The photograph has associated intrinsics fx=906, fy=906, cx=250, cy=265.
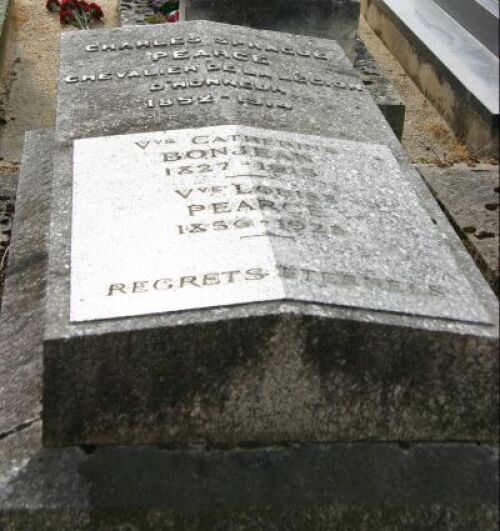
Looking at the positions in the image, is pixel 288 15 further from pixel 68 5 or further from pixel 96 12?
pixel 68 5

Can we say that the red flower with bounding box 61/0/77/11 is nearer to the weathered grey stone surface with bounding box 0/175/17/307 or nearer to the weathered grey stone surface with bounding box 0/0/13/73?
the weathered grey stone surface with bounding box 0/0/13/73

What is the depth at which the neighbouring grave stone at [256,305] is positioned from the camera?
2.21 m

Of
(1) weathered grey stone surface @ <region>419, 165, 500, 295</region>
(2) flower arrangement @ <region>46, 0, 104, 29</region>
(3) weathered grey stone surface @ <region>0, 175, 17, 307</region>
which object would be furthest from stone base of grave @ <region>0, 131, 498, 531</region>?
(2) flower arrangement @ <region>46, 0, 104, 29</region>

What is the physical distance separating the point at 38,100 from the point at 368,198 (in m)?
3.70

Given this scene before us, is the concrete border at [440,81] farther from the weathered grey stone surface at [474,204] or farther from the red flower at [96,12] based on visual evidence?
the red flower at [96,12]

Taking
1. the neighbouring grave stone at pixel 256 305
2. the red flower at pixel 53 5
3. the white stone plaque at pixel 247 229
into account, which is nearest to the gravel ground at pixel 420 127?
the white stone plaque at pixel 247 229

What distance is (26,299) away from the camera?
2959mm

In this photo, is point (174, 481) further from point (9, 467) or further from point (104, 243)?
point (104, 243)

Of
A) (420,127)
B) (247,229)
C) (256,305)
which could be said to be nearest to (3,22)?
(420,127)

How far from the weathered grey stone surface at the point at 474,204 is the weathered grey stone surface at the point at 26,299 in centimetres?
137

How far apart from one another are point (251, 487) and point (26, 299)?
1126 millimetres

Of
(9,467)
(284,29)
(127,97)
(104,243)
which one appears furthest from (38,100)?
(9,467)

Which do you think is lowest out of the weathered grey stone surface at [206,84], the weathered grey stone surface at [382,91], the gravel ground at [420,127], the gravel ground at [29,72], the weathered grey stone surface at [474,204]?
the gravel ground at [420,127]

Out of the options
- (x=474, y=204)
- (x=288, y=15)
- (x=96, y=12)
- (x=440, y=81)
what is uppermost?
(x=288, y=15)
